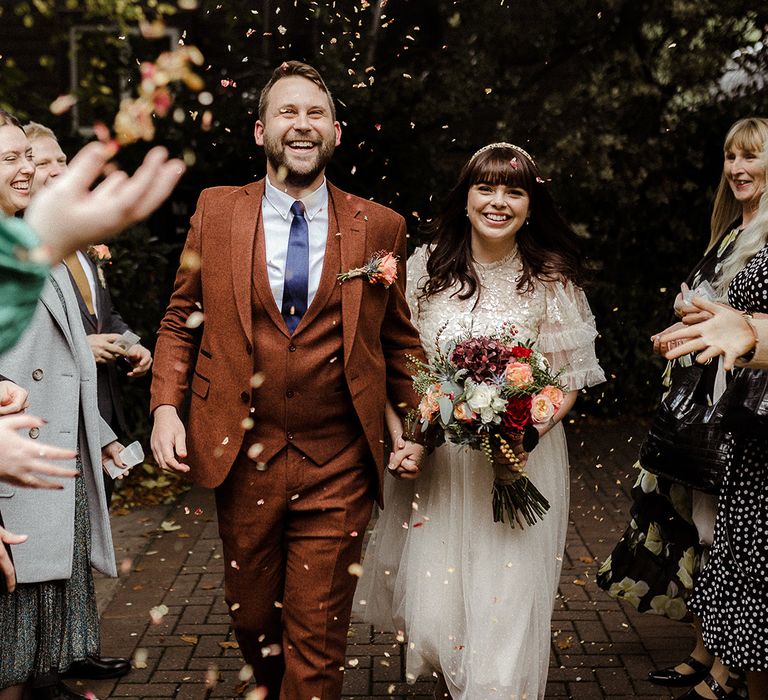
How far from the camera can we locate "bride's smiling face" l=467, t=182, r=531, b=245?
3.79m

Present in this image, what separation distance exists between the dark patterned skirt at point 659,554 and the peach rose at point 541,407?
1.29 metres

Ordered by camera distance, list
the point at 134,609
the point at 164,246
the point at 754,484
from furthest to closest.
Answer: the point at 164,246, the point at 134,609, the point at 754,484

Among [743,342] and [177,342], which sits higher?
[743,342]

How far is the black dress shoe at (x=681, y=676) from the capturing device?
4.28 metres

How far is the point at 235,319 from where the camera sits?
11.1 ft

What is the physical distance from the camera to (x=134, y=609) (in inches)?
205

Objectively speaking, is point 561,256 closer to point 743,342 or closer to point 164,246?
point 743,342

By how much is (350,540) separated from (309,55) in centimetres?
588

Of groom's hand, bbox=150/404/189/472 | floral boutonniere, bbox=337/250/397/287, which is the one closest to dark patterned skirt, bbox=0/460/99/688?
groom's hand, bbox=150/404/189/472

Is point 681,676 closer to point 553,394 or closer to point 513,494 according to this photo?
point 513,494

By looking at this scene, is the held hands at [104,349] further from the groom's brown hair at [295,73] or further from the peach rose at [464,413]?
the peach rose at [464,413]

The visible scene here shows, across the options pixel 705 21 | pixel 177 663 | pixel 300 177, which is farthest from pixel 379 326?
pixel 705 21

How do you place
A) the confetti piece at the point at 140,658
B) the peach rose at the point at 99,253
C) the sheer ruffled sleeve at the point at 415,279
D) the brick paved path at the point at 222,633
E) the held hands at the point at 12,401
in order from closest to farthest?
the held hands at the point at 12,401 → the sheer ruffled sleeve at the point at 415,279 → the brick paved path at the point at 222,633 → the confetti piece at the point at 140,658 → the peach rose at the point at 99,253

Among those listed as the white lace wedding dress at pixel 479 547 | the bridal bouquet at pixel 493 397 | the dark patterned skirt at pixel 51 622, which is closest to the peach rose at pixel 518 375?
the bridal bouquet at pixel 493 397
